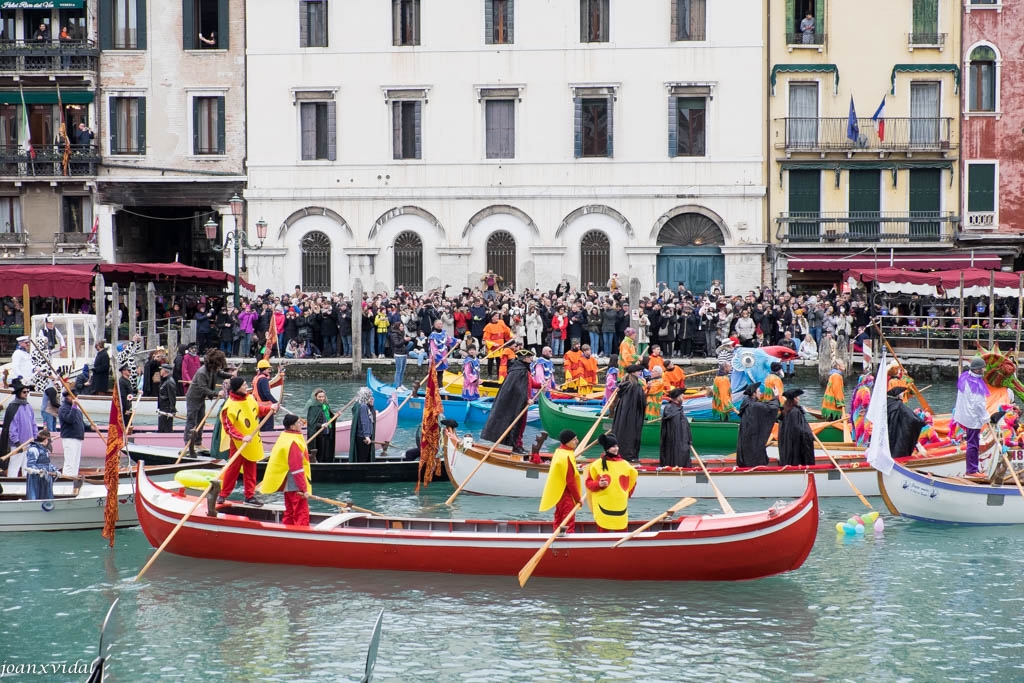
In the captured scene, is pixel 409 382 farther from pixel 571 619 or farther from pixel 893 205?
pixel 571 619

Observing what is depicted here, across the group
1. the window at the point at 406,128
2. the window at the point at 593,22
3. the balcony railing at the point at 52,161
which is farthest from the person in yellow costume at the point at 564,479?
the balcony railing at the point at 52,161

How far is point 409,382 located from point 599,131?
10.6 m

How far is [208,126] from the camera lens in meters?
41.4

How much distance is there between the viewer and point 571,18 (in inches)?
1565

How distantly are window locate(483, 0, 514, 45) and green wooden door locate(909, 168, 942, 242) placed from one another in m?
12.5

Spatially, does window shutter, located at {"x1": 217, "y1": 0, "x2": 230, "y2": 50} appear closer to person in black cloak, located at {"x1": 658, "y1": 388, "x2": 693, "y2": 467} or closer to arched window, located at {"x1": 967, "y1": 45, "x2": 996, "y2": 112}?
arched window, located at {"x1": 967, "y1": 45, "x2": 996, "y2": 112}

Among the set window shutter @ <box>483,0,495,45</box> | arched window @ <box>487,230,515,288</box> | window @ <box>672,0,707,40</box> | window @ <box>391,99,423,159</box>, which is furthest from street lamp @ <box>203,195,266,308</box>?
→ window @ <box>672,0,707,40</box>

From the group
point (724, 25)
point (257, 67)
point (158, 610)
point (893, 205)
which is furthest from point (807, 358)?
point (158, 610)

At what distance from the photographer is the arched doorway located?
3991cm

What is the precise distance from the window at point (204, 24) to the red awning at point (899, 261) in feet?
60.0

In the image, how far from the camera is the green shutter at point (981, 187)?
39844mm

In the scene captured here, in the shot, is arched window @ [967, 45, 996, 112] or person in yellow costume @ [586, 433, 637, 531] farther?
arched window @ [967, 45, 996, 112]

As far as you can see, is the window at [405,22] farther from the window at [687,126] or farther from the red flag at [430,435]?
the red flag at [430,435]

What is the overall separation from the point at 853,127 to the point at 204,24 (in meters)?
19.5
